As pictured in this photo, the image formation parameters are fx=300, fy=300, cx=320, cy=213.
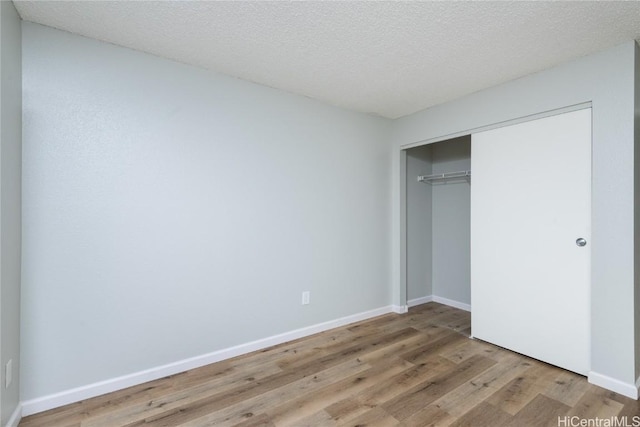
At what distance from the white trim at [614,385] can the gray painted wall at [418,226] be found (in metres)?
1.95

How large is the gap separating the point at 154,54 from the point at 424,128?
2621mm

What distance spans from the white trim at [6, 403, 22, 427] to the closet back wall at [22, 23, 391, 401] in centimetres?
8

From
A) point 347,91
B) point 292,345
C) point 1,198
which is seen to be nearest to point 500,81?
point 347,91

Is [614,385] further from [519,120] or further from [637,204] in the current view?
[519,120]

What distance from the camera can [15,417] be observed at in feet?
Answer: 5.44

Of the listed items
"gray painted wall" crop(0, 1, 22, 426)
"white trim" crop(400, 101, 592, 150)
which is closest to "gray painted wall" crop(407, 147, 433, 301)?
"white trim" crop(400, 101, 592, 150)

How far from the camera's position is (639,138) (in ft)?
6.73

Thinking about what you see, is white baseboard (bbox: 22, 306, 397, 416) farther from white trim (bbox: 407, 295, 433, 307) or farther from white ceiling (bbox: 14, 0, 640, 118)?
white ceiling (bbox: 14, 0, 640, 118)

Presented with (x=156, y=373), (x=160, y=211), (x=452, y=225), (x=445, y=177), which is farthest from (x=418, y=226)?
(x=156, y=373)

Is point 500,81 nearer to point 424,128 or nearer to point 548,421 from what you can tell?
point 424,128

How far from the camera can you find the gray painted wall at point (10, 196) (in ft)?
4.96

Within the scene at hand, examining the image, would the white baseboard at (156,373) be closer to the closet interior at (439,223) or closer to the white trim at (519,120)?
the closet interior at (439,223)

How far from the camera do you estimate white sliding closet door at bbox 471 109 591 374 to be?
2.24m

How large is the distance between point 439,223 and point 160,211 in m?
3.37
